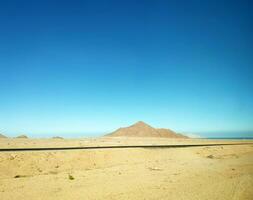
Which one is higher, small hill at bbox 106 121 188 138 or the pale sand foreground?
small hill at bbox 106 121 188 138

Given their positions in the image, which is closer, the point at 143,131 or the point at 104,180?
the point at 104,180

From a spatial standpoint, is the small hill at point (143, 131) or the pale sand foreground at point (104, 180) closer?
the pale sand foreground at point (104, 180)

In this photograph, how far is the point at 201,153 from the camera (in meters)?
36.6

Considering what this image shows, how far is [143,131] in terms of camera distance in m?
109

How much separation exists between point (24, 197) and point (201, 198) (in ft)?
29.6

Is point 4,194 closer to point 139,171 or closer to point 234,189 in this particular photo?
point 139,171

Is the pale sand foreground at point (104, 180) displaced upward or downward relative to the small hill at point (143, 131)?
downward

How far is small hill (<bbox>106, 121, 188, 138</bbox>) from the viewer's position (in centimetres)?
10606

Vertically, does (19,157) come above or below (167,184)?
above

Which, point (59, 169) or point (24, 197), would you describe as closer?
point (24, 197)

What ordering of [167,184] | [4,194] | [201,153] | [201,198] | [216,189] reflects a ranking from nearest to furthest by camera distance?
[201,198] < [4,194] < [216,189] < [167,184] < [201,153]

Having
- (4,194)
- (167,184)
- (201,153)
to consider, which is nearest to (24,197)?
(4,194)

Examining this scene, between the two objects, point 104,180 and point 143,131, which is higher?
point 143,131

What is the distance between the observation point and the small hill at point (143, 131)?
106 meters
